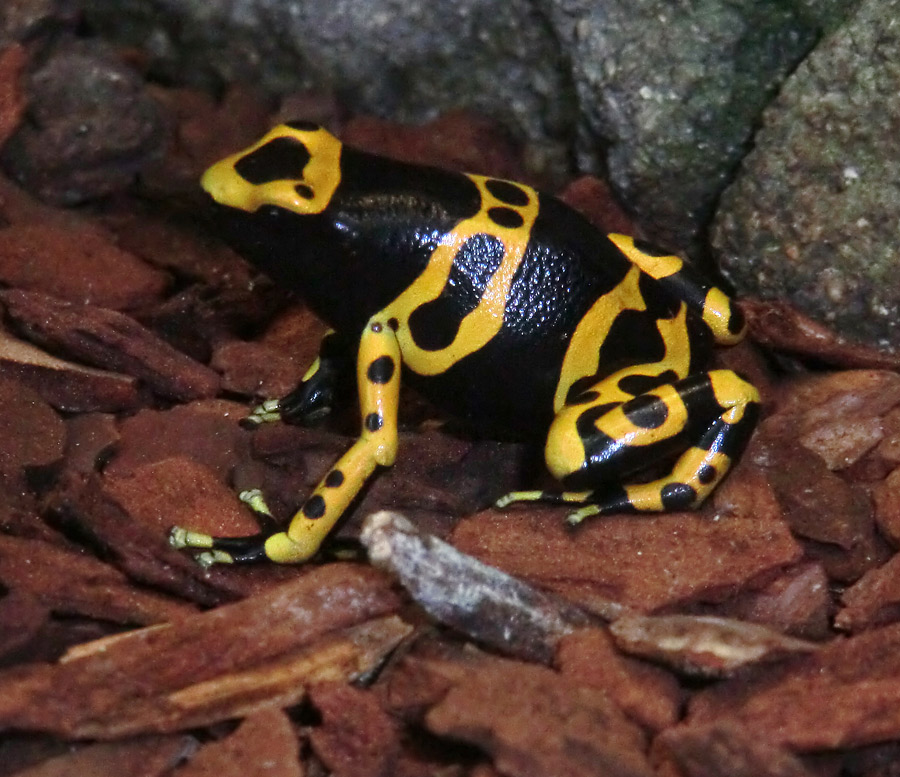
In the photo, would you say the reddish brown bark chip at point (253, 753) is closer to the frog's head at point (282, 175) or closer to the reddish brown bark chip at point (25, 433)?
the reddish brown bark chip at point (25, 433)

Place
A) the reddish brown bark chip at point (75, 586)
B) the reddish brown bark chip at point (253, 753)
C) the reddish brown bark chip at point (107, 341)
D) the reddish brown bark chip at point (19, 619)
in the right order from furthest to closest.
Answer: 1. the reddish brown bark chip at point (107, 341)
2. the reddish brown bark chip at point (75, 586)
3. the reddish brown bark chip at point (19, 619)
4. the reddish brown bark chip at point (253, 753)

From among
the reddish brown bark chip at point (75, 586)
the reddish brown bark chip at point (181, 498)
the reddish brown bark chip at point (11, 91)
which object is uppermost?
the reddish brown bark chip at point (11, 91)

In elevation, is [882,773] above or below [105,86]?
above

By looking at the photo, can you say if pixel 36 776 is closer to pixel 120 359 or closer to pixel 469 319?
pixel 120 359

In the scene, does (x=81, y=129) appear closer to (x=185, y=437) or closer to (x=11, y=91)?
(x=11, y=91)

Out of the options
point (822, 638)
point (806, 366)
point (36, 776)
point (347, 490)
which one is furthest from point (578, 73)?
point (36, 776)

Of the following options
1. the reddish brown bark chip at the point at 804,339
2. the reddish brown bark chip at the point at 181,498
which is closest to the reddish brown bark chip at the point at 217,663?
the reddish brown bark chip at the point at 181,498

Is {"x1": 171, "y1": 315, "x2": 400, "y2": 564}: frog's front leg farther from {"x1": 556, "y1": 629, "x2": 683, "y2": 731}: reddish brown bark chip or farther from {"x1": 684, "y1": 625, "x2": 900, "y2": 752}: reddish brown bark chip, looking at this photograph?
{"x1": 684, "y1": 625, "x2": 900, "y2": 752}: reddish brown bark chip
